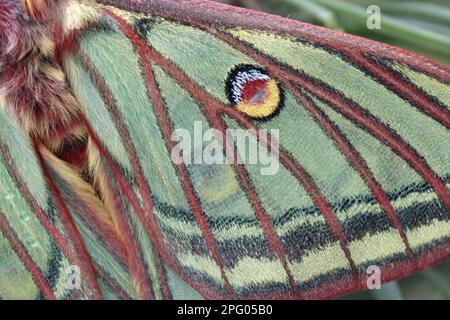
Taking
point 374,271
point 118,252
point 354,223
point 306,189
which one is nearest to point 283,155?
point 306,189

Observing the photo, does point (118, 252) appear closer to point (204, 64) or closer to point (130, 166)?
point (130, 166)

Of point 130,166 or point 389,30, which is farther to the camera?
point 389,30
